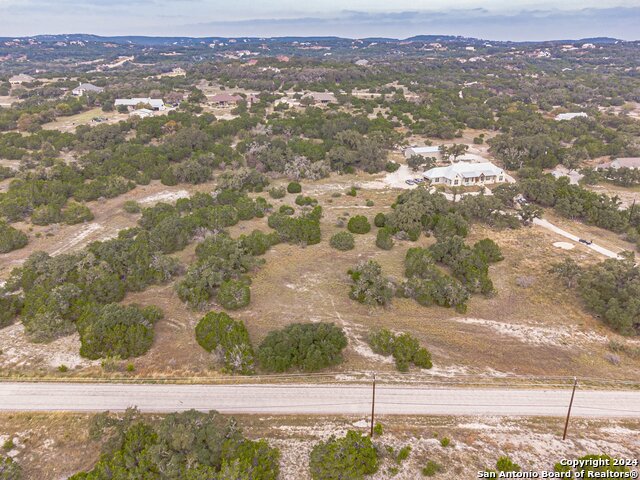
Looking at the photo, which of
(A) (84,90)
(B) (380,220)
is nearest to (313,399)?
(B) (380,220)

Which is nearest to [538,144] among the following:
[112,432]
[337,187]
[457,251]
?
[337,187]

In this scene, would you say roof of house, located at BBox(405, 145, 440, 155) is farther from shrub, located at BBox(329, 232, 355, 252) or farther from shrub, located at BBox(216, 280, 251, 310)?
shrub, located at BBox(216, 280, 251, 310)

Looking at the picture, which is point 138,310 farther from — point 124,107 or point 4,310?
point 124,107

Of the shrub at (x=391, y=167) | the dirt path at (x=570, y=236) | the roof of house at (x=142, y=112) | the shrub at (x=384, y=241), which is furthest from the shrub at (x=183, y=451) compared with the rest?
the roof of house at (x=142, y=112)

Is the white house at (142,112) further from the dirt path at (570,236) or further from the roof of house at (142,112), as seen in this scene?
the dirt path at (570,236)

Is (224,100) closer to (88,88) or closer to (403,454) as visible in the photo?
(88,88)

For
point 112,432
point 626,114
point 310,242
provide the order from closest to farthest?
point 112,432 < point 310,242 < point 626,114

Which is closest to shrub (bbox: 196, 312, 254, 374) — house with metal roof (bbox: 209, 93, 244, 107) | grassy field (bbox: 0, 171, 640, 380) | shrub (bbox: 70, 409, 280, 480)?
grassy field (bbox: 0, 171, 640, 380)
